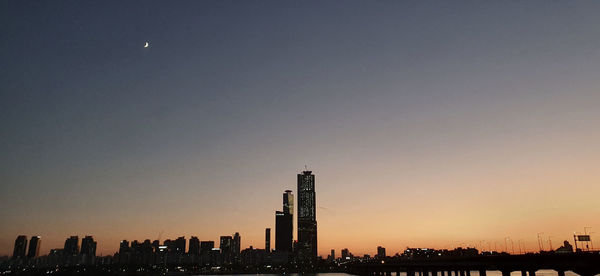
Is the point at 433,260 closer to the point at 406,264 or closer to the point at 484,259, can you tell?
the point at 406,264

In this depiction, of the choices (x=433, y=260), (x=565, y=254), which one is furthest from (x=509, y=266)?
(x=433, y=260)

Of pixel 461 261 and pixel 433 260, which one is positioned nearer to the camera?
pixel 461 261

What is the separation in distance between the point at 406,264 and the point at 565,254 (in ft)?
271

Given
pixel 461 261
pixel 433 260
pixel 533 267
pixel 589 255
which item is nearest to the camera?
pixel 589 255

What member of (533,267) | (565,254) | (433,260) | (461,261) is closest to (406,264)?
(433,260)

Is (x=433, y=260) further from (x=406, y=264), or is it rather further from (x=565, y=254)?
(x=565, y=254)

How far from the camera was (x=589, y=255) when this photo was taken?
8381 cm

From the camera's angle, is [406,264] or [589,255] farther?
[406,264]

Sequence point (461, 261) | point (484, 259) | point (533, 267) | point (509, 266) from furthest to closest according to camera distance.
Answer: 1. point (461, 261)
2. point (484, 259)
3. point (509, 266)
4. point (533, 267)

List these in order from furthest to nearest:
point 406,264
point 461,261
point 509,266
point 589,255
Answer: point 406,264, point 461,261, point 509,266, point 589,255

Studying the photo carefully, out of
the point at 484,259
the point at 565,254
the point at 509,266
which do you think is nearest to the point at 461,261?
the point at 484,259

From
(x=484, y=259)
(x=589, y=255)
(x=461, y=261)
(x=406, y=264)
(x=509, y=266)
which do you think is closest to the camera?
(x=589, y=255)

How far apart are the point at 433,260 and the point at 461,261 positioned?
2133 cm

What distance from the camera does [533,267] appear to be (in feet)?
322
